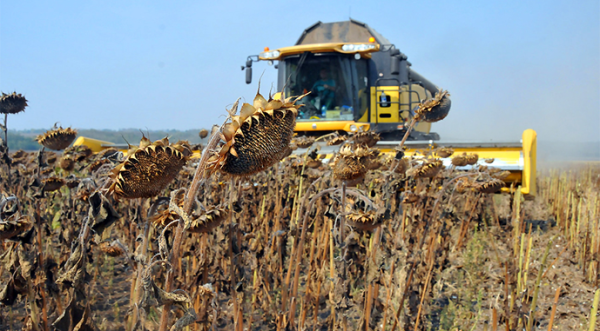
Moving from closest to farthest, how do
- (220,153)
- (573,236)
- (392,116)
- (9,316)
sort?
(220,153) < (9,316) < (573,236) < (392,116)

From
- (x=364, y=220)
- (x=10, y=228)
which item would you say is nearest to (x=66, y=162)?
(x=10, y=228)

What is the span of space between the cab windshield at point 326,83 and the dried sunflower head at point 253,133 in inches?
287

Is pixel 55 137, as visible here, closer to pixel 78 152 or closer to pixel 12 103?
pixel 12 103

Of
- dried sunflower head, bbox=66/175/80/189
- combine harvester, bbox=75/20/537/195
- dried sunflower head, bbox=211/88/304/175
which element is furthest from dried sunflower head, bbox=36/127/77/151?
combine harvester, bbox=75/20/537/195

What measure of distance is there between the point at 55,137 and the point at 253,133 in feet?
9.21

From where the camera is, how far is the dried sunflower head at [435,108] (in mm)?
3281

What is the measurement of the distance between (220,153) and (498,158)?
651 centimetres

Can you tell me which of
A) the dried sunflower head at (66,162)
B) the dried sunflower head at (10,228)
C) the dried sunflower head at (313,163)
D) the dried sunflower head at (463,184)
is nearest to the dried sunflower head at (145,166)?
the dried sunflower head at (10,228)

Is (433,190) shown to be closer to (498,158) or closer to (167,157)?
(498,158)

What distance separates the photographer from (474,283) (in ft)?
14.9

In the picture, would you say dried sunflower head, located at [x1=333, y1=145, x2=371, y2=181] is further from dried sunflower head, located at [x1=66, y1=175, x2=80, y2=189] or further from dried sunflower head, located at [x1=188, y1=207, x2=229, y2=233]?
dried sunflower head, located at [x1=66, y1=175, x2=80, y2=189]

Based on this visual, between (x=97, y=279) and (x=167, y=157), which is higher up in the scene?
(x=167, y=157)

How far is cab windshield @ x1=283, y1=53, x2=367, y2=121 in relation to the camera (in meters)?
8.75

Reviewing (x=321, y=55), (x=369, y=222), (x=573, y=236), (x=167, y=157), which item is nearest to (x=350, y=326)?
(x=369, y=222)
